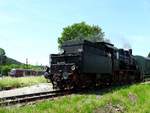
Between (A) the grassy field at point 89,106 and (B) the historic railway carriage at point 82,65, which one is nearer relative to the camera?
(A) the grassy field at point 89,106

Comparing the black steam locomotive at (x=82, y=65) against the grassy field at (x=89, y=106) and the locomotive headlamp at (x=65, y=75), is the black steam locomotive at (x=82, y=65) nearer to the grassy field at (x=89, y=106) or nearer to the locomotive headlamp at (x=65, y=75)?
the locomotive headlamp at (x=65, y=75)

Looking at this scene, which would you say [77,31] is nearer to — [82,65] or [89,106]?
[82,65]

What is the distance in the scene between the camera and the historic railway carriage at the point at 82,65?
20.6 meters

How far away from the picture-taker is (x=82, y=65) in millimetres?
20531

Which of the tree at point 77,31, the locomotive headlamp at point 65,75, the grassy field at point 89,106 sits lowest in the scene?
the grassy field at point 89,106

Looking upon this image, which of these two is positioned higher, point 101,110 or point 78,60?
point 78,60

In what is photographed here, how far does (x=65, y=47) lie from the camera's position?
22.5 metres

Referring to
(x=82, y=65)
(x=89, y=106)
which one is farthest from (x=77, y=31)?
(x=89, y=106)

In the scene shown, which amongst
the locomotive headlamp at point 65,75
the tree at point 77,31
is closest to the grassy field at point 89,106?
the locomotive headlamp at point 65,75

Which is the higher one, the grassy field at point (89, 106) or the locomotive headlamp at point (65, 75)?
the locomotive headlamp at point (65, 75)

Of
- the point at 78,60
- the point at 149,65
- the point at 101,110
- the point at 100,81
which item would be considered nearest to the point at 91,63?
the point at 78,60

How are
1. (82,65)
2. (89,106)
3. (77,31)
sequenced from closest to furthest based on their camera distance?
(89,106) → (82,65) → (77,31)

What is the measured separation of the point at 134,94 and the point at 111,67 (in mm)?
7046

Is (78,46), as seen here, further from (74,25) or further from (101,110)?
(74,25)
